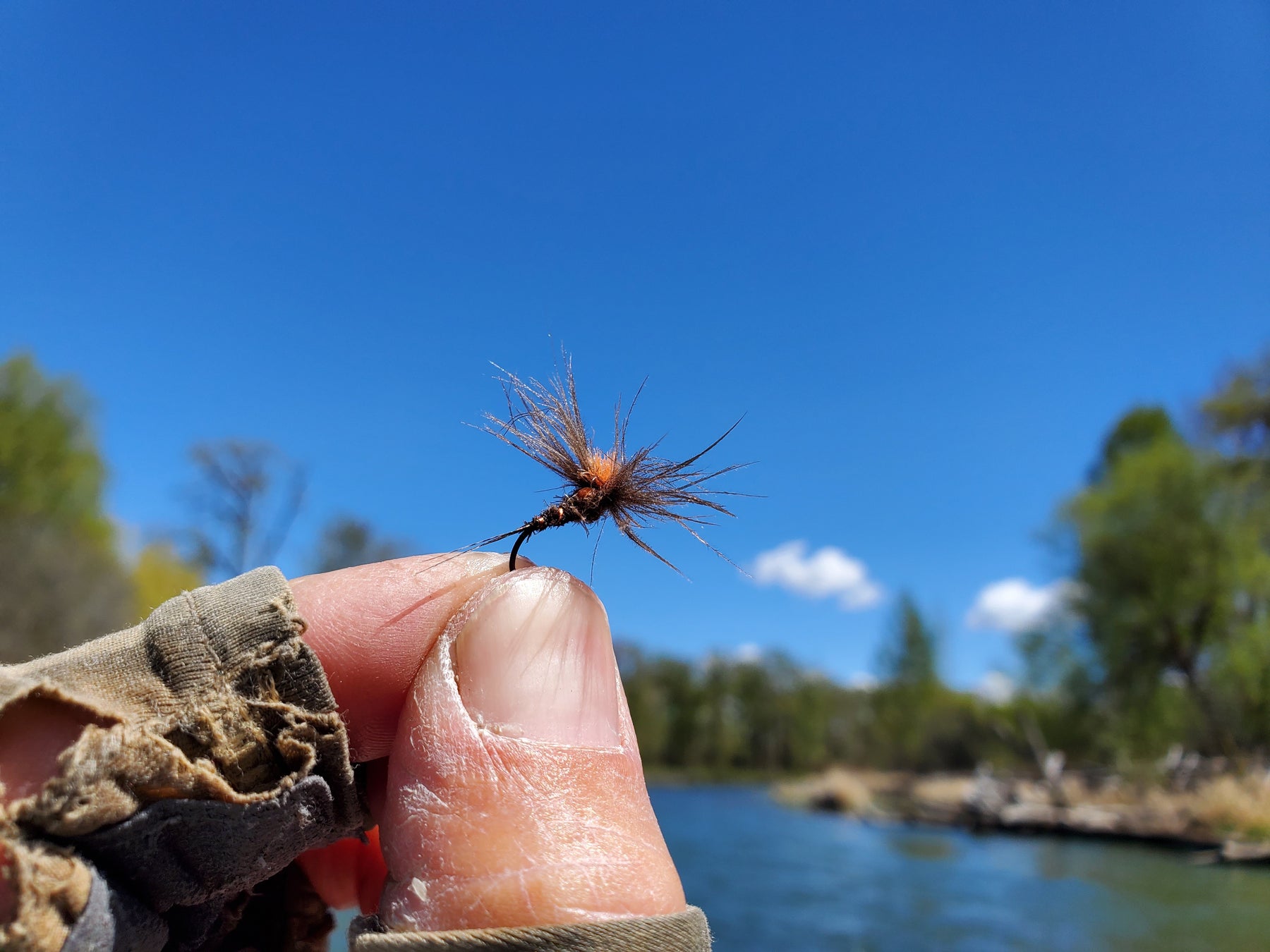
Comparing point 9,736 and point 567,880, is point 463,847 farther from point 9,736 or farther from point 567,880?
point 9,736

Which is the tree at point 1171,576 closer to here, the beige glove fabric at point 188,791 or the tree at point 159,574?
the beige glove fabric at point 188,791

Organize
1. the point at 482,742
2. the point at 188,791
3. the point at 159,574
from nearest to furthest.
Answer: the point at 188,791 → the point at 482,742 → the point at 159,574

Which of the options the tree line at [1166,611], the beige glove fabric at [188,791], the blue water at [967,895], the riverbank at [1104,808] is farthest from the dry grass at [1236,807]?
the beige glove fabric at [188,791]

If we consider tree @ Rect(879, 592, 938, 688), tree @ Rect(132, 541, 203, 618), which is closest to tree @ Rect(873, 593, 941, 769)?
tree @ Rect(879, 592, 938, 688)

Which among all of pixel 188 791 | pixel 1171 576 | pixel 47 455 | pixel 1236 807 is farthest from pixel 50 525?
pixel 1171 576

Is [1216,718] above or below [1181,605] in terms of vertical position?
below

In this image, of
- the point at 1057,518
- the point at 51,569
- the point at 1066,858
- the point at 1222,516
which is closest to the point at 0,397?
the point at 51,569

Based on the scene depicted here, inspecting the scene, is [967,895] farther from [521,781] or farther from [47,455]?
[47,455]
